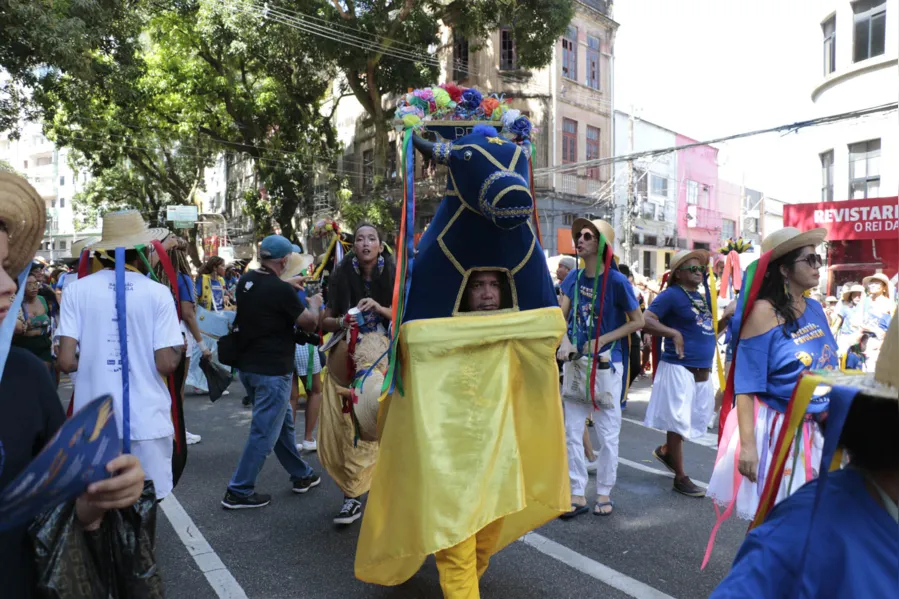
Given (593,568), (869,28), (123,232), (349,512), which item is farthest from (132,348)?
(869,28)

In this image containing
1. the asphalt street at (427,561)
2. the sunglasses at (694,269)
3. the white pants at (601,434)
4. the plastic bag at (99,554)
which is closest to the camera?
the plastic bag at (99,554)

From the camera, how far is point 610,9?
2767cm

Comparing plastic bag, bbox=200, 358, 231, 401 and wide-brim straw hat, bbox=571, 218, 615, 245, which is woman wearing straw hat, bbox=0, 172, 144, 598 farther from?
wide-brim straw hat, bbox=571, 218, 615, 245

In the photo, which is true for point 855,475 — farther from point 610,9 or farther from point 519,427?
point 610,9

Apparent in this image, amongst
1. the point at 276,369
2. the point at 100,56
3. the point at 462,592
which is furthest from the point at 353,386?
the point at 100,56

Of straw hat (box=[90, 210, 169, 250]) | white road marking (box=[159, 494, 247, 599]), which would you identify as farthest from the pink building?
straw hat (box=[90, 210, 169, 250])

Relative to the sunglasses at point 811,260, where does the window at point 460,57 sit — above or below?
above

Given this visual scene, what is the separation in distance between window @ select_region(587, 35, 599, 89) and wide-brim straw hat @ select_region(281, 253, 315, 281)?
2330 cm

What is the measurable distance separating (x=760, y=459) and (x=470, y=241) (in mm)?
1731

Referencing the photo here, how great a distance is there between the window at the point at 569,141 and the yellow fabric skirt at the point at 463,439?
23.2 metres

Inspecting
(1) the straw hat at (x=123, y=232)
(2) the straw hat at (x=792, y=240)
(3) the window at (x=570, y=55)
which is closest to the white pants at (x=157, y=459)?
(1) the straw hat at (x=123, y=232)

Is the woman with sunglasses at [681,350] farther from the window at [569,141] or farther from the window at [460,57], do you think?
the window at [460,57]

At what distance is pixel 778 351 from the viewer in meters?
3.28

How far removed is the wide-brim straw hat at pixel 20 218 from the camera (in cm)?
149
